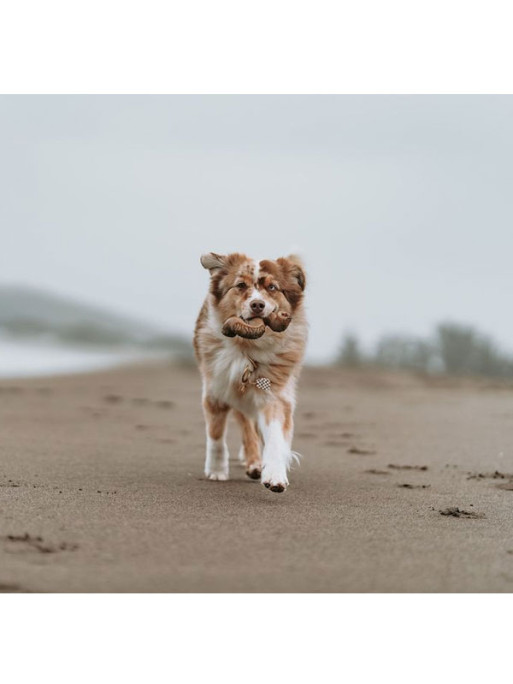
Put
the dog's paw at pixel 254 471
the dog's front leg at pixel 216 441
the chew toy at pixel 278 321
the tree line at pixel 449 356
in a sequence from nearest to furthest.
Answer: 1. the chew toy at pixel 278 321
2. the dog's paw at pixel 254 471
3. the dog's front leg at pixel 216 441
4. the tree line at pixel 449 356

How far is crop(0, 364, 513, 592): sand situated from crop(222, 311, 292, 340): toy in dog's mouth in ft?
2.71

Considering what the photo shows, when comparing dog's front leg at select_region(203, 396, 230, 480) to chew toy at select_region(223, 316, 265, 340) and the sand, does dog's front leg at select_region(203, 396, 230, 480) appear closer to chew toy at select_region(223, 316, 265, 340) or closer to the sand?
the sand

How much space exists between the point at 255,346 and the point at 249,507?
0.99 meters

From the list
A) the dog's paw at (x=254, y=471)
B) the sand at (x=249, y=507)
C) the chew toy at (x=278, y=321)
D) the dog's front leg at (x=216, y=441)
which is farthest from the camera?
the dog's front leg at (x=216, y=441)

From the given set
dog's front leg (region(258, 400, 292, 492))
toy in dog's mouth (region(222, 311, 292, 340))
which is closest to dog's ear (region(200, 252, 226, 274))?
toy in dog's mouth (region(222, 311, 292, 340))

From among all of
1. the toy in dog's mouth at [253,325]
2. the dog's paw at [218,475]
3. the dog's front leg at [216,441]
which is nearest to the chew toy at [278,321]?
the toy in dog's mouth at [253,325]

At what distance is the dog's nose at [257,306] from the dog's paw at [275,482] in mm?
858

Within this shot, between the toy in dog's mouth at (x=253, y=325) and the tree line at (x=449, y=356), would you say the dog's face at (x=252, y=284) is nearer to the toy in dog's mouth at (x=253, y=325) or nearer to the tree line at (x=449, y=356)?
the toy in dog's mouth at (x=253, y=325)

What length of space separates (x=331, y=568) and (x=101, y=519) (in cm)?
114

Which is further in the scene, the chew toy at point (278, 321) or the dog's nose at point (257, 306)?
the chew toy at point (278, 321)

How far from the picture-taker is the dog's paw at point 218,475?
5.58 metres

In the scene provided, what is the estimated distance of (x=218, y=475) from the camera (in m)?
5.61

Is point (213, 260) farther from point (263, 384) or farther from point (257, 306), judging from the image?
point (263, 384)

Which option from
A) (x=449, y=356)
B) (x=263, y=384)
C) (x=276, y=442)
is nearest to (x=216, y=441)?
(x=263, y=384)
